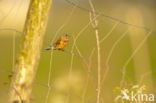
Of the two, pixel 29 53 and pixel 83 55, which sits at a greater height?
pixel 83 55

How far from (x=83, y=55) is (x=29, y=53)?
142 inches

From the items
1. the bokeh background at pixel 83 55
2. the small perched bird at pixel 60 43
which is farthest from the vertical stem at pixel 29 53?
the small perched bird at pixel 60 43

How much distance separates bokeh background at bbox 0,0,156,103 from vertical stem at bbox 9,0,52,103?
11 centimetres

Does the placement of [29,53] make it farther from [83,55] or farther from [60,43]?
[83,55]

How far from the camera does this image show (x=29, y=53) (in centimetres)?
177

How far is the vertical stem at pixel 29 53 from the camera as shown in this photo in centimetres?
175

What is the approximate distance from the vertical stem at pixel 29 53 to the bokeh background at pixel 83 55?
0.37 feet

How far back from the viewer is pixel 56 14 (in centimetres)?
794

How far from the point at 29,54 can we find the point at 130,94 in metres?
0.78

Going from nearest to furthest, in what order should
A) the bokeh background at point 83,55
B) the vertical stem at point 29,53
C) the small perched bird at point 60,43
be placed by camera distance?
the vertical stem at point 29,53
the bokeh background at point 83,55
the small perched bird at point 60,43

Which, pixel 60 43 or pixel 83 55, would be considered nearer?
pixel 60 43

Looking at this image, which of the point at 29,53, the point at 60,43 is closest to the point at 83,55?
the point at 60,43

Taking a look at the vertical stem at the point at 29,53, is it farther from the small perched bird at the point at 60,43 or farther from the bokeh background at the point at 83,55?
the small perched bird at the point at 60,43

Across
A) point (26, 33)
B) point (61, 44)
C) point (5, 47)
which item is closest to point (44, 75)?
point (5, 47)
